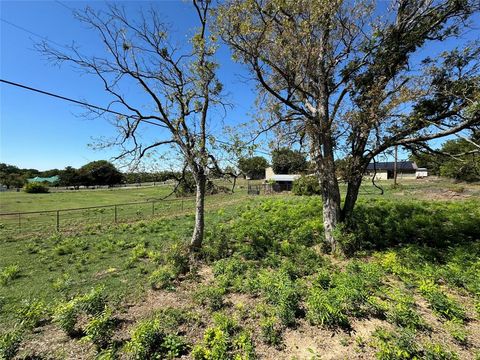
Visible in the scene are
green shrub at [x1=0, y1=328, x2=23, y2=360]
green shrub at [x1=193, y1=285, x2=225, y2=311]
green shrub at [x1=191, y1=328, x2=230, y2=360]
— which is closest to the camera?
green shrub at [x1=191, y1=328, x2=230, y2=360]

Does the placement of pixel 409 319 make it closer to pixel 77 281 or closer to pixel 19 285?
pixel 77 281

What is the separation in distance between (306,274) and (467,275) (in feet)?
12.2

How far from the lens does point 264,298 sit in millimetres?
5496

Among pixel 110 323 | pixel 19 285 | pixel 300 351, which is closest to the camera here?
pixel 300 351

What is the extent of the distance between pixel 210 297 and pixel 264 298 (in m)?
1.20

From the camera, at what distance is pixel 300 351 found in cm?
391

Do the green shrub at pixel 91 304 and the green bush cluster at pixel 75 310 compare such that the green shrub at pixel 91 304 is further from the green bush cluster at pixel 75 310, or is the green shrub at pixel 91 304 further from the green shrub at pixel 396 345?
the green shrub at pixel 396 345

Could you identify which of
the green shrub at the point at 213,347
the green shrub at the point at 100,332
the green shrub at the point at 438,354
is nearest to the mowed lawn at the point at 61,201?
the green shrub at the point at 100,332

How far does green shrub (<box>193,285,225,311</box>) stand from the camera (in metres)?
5.28

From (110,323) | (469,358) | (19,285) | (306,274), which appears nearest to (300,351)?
(469,358)

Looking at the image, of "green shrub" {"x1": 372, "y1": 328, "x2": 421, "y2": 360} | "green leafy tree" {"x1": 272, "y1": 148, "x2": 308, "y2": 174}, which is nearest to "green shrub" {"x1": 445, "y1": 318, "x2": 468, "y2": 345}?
"green shrub" {"x1": 372, "y1": 328, "x2": 421, "y2": 360}

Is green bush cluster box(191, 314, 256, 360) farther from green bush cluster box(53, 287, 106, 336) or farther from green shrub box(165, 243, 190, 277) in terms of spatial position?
A: green shrub box(165, 243, 190, 277)

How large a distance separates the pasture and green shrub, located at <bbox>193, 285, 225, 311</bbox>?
0.10ft

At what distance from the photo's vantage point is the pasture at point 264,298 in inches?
156
